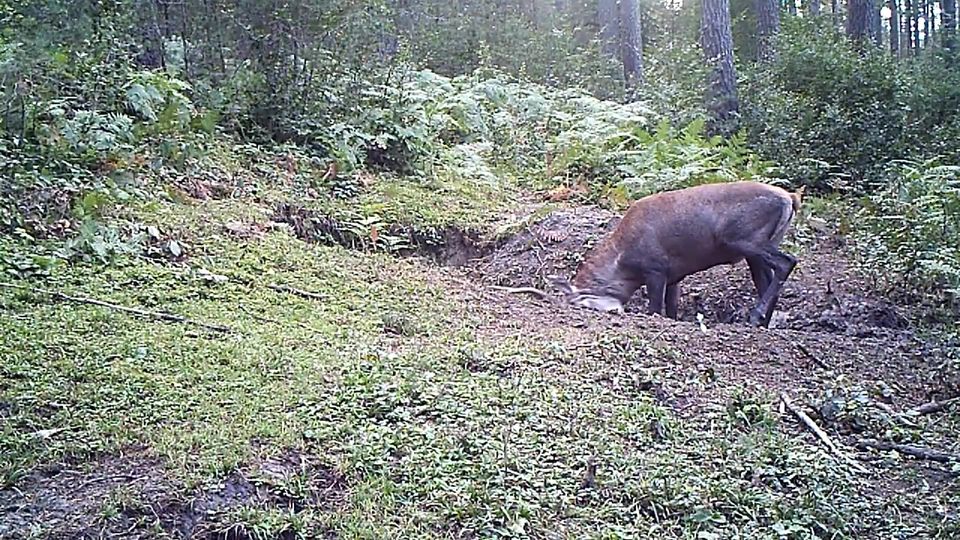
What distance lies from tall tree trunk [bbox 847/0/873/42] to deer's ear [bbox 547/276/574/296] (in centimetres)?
1116

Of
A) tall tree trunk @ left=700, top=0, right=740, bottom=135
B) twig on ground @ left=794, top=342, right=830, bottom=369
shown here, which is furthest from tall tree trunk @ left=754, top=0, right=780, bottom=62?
twig on ground @ left=794, top=342, right=830, bottom=369

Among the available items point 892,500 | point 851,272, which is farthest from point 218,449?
point 851,272

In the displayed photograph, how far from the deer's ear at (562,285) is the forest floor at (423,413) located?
1.86ft

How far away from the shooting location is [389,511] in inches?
147

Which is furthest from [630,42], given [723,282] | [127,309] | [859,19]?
[127,309]

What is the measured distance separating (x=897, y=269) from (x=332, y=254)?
4.58 metres

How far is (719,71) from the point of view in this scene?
14.2 m

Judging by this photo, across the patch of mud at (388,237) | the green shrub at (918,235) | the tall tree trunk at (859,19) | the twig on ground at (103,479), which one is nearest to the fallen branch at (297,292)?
the patch of mud at (388,237)

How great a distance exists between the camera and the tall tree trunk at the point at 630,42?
69.3 ft

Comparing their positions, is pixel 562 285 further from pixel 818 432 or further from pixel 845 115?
pixel 845 115

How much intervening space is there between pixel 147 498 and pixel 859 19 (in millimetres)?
16802

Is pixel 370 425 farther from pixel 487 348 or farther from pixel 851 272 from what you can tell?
pixel 851 272

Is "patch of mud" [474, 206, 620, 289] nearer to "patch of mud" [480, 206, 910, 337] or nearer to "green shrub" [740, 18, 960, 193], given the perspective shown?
"patch of mud" [480, 206, 910, 337]

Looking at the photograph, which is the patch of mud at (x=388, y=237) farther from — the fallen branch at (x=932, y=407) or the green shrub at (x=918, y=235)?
the fallen branch at (x=932, y=407)
